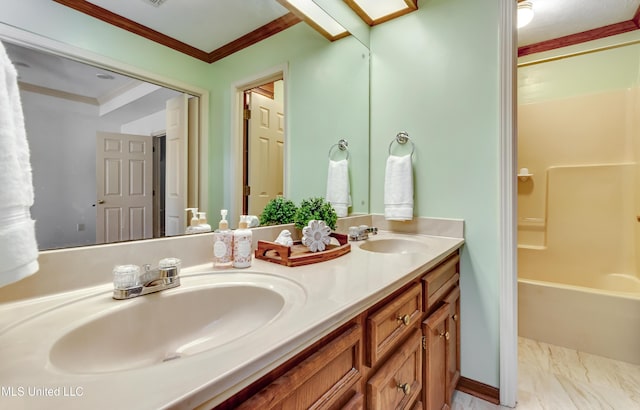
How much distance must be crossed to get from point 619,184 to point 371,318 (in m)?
2.62

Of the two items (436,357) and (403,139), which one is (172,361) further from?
(403,139)

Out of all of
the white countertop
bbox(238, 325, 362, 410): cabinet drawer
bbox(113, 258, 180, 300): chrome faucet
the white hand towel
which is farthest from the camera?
the white hand towel

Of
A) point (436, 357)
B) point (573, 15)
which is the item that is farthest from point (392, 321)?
point (573, 15)

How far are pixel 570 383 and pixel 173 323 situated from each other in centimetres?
196

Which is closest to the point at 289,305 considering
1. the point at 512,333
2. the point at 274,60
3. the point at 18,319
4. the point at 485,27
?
the point at 18,319

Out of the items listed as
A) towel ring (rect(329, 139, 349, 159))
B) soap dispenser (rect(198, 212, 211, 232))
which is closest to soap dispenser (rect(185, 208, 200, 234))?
→ soap dispenser (rect(198, 212, 211, 232))

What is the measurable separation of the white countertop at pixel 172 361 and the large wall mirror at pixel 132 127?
0.20 m

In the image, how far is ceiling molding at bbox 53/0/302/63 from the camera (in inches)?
28.1

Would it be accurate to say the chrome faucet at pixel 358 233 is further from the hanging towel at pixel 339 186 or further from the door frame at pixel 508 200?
the door frame at pixel 508 200

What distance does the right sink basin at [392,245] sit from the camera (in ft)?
4.79

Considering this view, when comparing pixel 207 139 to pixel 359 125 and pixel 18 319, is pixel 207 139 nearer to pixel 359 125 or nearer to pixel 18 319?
pixel 18 319

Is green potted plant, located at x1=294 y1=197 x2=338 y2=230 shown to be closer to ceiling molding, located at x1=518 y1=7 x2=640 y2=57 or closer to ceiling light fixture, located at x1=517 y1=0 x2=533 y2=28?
ceiling light fixture, located at x1=517 y1=0 x2=533 y2=28

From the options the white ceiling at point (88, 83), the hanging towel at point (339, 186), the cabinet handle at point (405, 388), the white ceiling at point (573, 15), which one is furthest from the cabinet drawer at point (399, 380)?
the white ceiling at point (573, 15)

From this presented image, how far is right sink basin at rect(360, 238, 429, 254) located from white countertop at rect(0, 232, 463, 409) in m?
0.64
